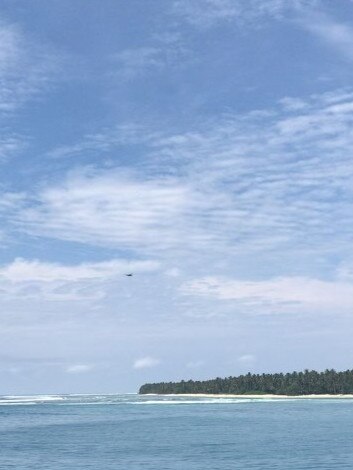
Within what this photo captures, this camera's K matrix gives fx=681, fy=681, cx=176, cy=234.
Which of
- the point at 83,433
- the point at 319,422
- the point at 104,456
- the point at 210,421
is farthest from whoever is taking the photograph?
the point at 210,421

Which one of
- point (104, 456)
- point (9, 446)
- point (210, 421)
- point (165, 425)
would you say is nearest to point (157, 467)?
point (104, 456)

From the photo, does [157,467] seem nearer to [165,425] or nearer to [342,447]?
[342,447]

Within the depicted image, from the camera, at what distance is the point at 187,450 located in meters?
76.5

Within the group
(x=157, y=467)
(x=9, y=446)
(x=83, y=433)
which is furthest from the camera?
(x=83, y=433)

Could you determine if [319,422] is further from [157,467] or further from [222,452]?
[157,467]

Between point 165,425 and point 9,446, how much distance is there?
3726 cm

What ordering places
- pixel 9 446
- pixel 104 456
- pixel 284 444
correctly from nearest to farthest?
pixel 104 456
pixel 284 444
pixel 9 446

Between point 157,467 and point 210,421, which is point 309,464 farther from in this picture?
point 210,421

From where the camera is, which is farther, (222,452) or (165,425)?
(165,425)

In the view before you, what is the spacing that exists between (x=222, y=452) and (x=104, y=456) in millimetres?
12703

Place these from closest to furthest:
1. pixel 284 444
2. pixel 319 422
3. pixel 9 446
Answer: pixel 284 444
pixel 9 446
pixel 319 422

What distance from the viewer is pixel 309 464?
6272cm

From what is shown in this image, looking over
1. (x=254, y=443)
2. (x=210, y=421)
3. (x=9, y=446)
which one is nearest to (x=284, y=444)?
(x=254, y=443)

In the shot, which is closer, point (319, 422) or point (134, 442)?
point (134, 442)
